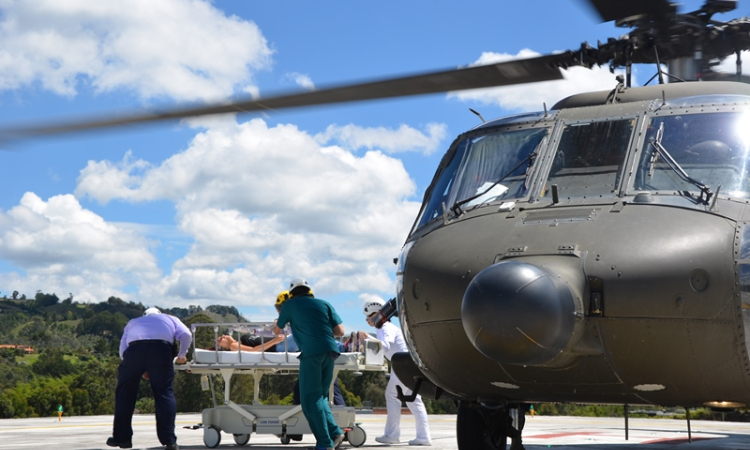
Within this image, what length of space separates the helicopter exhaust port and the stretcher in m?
5.55

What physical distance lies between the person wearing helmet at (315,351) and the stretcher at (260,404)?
1686 millimetres

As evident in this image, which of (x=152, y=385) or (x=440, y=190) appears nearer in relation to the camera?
(x=440, y=190)

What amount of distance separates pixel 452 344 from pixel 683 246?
151 cm

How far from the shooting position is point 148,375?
9.84 meters

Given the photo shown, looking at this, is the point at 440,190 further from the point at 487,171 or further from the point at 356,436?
the point at 356,436

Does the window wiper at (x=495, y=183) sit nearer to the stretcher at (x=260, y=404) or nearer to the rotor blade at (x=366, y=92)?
the rotor blade at (x=366, y=92)

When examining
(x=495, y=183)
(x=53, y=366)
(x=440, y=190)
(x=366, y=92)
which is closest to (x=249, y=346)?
(x=440, y=190)

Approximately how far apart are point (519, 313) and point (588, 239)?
2.71ft

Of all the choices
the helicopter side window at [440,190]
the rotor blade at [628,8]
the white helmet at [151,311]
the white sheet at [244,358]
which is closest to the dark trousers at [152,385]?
the white helmet at [151,311]

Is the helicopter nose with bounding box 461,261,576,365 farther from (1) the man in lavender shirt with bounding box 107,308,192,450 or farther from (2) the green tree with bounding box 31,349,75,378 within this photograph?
(2) the green tree with bounding box 31,349,75,378

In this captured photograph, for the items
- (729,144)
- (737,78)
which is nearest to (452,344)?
(729,144)

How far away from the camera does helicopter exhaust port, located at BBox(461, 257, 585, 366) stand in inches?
200

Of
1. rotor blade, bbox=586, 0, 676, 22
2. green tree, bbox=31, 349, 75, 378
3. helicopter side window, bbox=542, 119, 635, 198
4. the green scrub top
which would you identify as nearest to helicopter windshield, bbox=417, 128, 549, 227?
helicopter side window, bbox=542, 119, 635, 198

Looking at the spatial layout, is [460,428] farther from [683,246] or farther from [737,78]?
[737,78]
